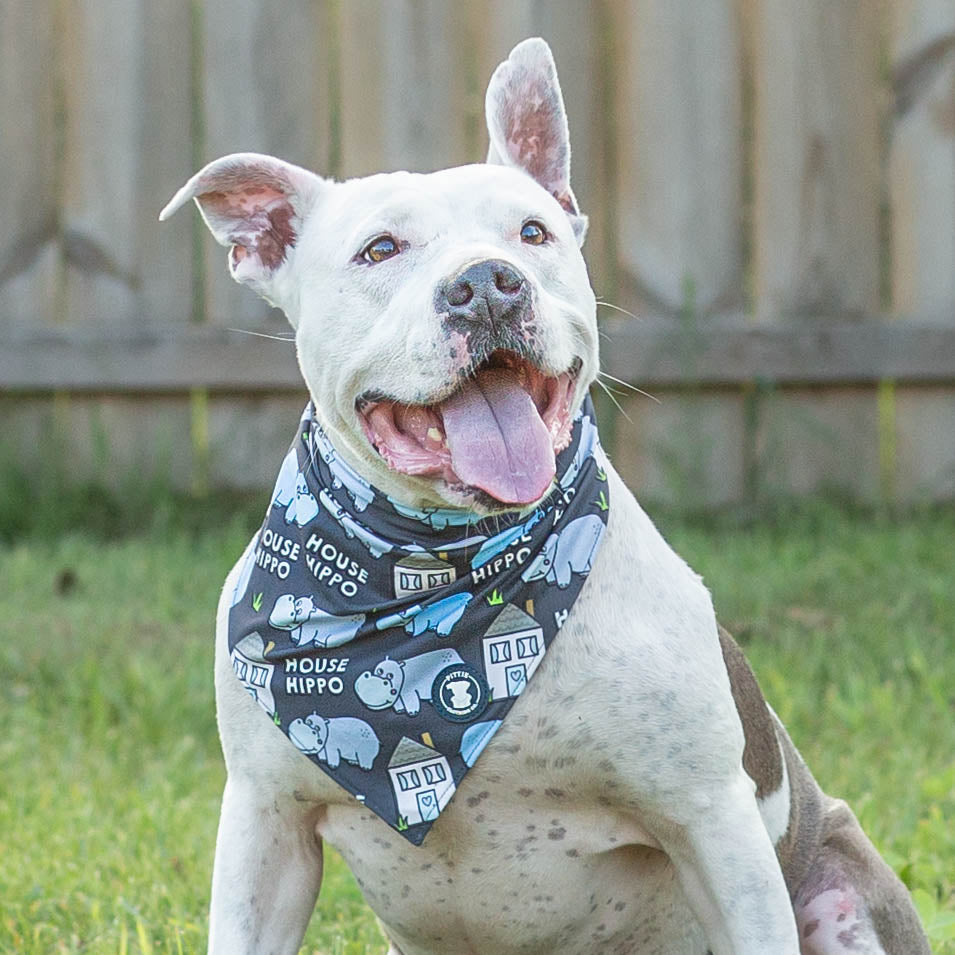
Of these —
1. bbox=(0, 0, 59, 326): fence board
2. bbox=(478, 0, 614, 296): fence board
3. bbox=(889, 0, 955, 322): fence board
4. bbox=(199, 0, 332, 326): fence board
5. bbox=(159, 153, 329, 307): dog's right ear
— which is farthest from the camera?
bbox=(0, 0, 59, 326): fence board

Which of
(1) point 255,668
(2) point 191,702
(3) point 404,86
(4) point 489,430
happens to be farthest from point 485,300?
(3) point 404,86

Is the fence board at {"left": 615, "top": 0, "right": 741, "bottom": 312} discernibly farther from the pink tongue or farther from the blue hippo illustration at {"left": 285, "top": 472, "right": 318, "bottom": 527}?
the pink tongue

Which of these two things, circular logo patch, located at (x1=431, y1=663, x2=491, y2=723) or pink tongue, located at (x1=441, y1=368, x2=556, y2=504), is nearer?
pink tongue, located at (x1=441, y1=368, x2=556, y2=504)

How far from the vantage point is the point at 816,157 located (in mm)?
6496

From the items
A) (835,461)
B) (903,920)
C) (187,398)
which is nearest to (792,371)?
(835,461)

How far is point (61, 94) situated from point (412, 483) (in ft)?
15.2

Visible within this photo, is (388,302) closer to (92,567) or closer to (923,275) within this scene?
(92,567)

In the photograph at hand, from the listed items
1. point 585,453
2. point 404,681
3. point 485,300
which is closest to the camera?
point 485,300

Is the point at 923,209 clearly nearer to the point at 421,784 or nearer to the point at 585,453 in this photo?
the point at 585,453

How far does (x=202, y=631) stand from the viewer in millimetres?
5559

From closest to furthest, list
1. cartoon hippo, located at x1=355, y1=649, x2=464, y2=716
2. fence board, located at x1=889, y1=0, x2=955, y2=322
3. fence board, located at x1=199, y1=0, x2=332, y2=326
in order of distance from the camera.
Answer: cartoon hippo, located at x1=355, y1=649, x2=464, y2=716
fence board, located at x1=889, y1=0, x2=955, y2=322
fence board, located at x1=199, y1=0, x2=332, y2=326

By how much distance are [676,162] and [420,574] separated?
410 cm

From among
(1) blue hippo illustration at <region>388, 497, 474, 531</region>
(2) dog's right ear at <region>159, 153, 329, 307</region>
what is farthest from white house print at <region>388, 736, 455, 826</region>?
(2) dog's right ear at <region>159, 153, 329, 307</region>

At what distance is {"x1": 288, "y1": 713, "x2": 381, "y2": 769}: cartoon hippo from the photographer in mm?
2773
